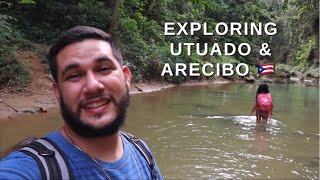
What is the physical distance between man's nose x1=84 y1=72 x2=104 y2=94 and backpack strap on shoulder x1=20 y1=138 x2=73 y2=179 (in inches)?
11.0

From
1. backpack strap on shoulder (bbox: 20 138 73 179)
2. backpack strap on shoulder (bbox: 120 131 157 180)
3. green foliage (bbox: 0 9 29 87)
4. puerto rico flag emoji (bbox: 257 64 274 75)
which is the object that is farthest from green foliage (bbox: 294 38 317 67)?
backpack strap on shoulder (bbox: 20 138 73 179)

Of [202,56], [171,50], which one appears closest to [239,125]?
[171,50]

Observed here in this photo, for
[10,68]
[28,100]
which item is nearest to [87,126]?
[28,100]

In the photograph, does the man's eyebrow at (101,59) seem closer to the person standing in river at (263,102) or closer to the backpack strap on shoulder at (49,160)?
the backpack strap on shoulder at (49,160)

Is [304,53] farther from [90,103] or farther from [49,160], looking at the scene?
[49,160]

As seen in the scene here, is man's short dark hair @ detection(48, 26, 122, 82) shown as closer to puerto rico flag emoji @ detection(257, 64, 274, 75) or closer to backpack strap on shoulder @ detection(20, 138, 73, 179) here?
backpack strap on shoulder @ detection(20, 138, 73, 179)

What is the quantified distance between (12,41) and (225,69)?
22.2 meters

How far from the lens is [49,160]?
1.43 meters

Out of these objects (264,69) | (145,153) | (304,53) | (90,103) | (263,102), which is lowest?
(264,69)

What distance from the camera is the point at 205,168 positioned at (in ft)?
22.7

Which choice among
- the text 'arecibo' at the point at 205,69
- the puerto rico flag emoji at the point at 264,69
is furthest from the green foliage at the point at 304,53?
the text 'arecibo' at the point at 205,69

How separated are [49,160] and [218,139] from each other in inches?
320

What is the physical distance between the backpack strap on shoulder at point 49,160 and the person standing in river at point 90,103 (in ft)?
0.16

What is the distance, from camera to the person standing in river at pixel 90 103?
163 centimetres
